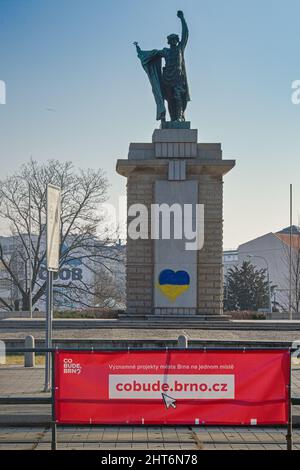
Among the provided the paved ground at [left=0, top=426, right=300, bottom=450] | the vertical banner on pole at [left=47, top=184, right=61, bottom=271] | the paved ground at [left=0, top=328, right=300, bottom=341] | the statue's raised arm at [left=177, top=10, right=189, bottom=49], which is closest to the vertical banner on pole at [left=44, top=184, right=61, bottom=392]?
the vertical banner on pole at [left=47, top=184, right=61, bottom=271]

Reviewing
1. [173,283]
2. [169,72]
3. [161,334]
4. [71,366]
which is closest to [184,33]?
[169,72]

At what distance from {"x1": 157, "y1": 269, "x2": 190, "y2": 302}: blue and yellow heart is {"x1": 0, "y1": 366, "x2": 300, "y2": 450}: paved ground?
1797cm

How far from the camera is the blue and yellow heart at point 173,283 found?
28531 mm

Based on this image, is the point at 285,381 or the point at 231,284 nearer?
the point at 285,381

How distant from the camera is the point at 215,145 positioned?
97.8ft

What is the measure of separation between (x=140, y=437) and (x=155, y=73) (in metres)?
A: 23.8

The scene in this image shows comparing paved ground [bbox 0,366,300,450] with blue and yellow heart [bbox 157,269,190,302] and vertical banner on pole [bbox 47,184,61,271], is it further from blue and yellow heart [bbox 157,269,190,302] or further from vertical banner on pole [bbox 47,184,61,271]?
blue and yellow heart [bbox 157,269,190,302]

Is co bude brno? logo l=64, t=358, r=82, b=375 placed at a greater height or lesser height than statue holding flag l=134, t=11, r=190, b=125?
lesser

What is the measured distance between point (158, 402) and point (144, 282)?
21194mm

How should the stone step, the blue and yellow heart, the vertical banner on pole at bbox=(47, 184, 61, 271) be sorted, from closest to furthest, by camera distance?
the vertical banner on pole at bbox=(47, 184, 61, 271), the stone step, the blue and yellow heart

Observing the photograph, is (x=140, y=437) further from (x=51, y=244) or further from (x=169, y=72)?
(x=169, y=72)

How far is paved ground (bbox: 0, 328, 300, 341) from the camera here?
2397 centimetres
